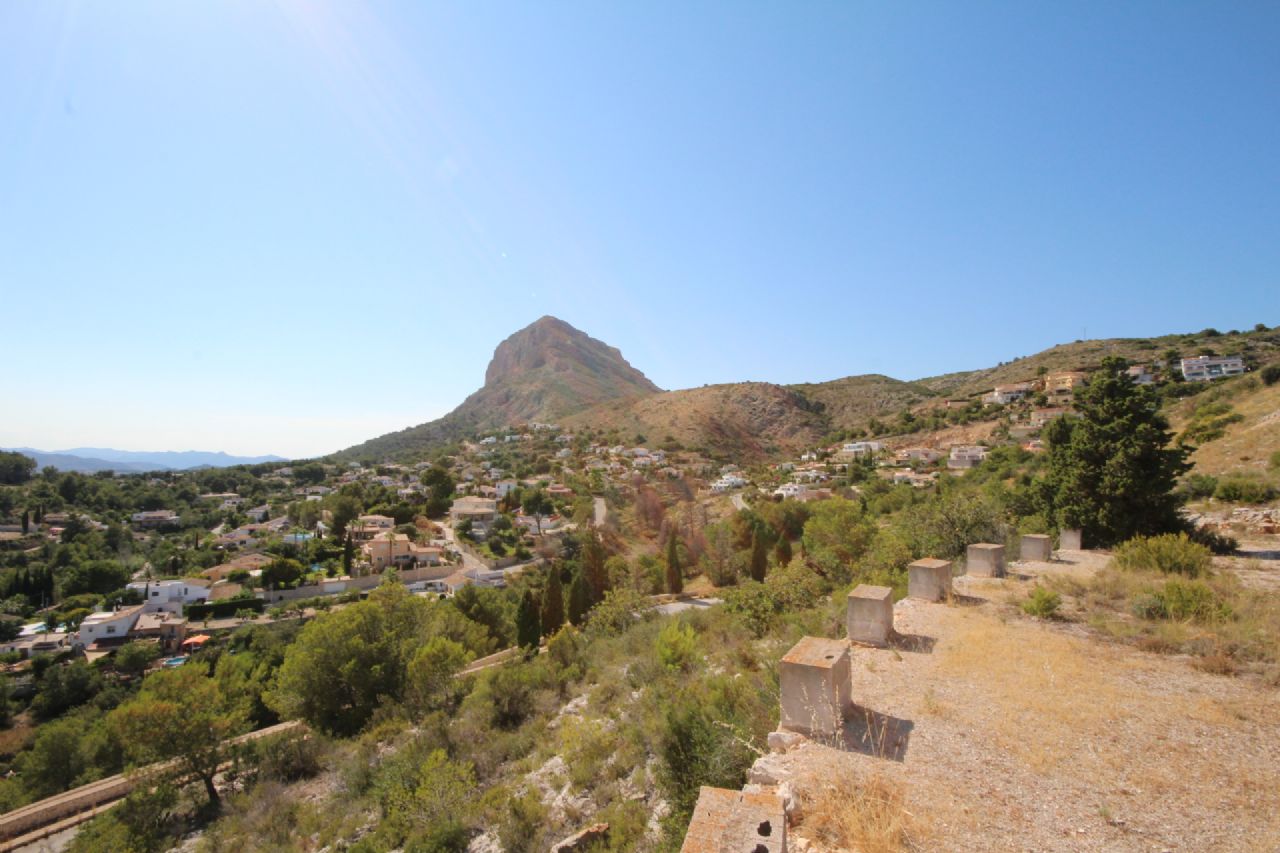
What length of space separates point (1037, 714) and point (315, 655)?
682 inches

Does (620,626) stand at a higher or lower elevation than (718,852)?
lower

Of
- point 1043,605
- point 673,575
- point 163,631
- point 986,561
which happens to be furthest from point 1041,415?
point 163,631

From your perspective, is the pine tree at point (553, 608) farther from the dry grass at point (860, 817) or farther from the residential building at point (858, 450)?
the residential building at point (858, 450)

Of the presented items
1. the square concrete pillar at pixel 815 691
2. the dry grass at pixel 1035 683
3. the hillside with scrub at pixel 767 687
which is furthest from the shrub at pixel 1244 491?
the square concrete pillar at pixel 815 691

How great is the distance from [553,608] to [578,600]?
1530 millimetres

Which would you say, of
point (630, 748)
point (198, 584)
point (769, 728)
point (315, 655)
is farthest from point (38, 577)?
point (769, 728)

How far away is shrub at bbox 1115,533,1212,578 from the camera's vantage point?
30.1 feet

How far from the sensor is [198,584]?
124 ft

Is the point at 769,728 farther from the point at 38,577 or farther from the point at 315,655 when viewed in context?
the point at 38,577

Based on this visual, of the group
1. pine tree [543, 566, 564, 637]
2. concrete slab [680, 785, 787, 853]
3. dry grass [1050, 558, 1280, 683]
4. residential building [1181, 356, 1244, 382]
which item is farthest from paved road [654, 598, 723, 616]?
residential building [1181, 356, 1244, 382]

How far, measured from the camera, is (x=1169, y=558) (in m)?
9.36

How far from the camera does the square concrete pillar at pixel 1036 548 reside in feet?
38.1

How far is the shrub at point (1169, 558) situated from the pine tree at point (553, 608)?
17.6 m

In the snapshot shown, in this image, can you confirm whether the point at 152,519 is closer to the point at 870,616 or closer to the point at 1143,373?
the point at 870,616
